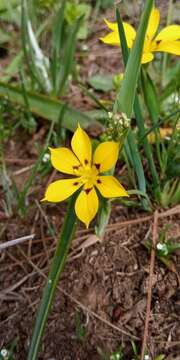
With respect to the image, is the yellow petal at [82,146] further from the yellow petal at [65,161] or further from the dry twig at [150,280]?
the dry twig at [150,280]

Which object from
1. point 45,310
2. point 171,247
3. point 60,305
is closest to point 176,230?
point 171,247

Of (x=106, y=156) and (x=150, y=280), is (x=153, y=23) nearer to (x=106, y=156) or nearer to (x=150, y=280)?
(x=106, y=156)

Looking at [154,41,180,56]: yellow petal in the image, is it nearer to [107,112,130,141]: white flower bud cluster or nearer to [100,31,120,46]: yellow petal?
[100,31,120,46]: yellow petal

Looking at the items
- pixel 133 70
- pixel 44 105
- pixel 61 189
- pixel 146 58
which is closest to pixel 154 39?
pixel 146 58

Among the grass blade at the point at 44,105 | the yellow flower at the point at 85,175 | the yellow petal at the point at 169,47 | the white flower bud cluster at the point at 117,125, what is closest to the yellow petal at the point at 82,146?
the yellow flower at the point at 85,175

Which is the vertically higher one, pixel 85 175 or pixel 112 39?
pixel 112 39
